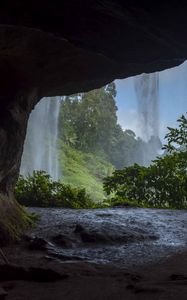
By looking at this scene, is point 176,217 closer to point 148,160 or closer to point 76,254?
point 76,254

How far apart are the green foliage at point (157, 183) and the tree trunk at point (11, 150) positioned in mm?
6512

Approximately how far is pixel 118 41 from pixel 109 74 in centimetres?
180

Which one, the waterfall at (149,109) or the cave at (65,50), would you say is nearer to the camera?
the cave at (65,50)

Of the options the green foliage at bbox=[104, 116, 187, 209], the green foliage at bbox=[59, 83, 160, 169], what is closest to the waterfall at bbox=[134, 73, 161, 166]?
the green foliage at bbox=[59, 83, 160, 169]

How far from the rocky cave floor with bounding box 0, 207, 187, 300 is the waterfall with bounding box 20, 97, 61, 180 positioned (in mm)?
24403

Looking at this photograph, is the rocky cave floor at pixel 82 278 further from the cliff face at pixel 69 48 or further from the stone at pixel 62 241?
the cliff face at pixel 69 48

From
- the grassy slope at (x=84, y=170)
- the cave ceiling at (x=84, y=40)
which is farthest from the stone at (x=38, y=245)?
the grassy slope at (x=84, y=170)

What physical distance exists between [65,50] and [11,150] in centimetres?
231

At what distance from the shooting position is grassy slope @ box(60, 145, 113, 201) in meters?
30.3

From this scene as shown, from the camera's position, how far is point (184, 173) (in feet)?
45.5

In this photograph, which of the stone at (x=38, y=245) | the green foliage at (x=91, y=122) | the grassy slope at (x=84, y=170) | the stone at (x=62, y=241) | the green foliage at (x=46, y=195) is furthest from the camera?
the green foliage at (x=91, y=122)

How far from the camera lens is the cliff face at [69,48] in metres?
5.04

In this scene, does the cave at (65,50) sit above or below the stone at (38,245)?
above

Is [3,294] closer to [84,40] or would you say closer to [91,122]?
[84,40]
